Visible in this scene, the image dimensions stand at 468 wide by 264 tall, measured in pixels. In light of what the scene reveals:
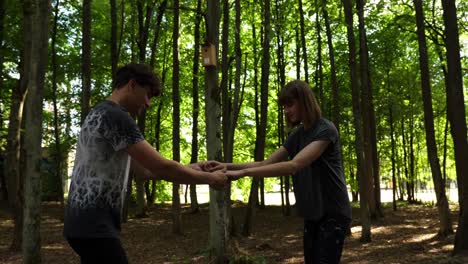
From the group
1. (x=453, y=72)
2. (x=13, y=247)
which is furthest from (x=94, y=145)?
(x=13, y=247)

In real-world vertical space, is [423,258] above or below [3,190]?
below

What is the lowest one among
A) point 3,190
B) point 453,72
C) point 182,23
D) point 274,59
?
point 3,190

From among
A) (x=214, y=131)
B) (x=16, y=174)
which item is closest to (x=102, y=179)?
(x=214, y=131)

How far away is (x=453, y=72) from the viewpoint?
8.67 m

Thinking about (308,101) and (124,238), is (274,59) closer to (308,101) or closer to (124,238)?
(124,238)

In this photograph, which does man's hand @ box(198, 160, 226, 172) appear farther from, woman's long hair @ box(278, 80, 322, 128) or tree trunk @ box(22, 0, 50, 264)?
tree trunk @ box(22, 0, 50, 264)

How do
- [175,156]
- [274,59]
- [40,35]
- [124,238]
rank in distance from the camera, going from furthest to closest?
1. [274,59]
2. [175,156]
3. [124,238]
4. [40,35]

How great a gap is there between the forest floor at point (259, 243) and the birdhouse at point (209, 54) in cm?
371

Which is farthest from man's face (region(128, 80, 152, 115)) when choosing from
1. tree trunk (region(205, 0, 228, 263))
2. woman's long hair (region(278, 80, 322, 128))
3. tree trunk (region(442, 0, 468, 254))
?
tree trunk (region(442, 0, 468, 254))

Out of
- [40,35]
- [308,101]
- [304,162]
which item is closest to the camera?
[304,162]

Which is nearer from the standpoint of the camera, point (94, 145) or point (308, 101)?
point (94, 145)

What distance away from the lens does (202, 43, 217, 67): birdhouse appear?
6.70 meters

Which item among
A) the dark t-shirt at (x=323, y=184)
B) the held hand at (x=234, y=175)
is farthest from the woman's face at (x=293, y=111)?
the held hand at (x=234, y=175)

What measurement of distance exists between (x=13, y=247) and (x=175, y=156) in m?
5.71
